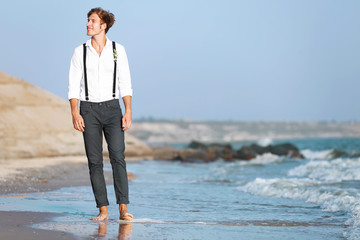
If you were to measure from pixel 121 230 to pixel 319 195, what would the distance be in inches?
184

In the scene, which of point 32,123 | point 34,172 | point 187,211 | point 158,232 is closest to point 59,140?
point 32,123

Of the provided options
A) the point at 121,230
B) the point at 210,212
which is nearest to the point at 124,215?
the point at 121,230

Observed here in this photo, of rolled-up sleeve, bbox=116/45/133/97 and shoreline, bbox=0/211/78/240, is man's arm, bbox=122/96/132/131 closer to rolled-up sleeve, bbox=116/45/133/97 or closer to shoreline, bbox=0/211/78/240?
rolled-up sleeve, bbox=116/45/133/97

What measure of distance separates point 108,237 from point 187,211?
2401 millimetres

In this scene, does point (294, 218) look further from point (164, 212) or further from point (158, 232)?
point (158, 232)

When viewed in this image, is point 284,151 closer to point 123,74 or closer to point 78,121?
point 123,74

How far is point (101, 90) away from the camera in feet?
18.2

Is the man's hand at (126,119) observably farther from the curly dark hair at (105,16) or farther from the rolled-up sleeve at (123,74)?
the curly dark hair at (105,16)

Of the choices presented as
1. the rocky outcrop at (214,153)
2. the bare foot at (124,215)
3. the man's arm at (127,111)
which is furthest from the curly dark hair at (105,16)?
the rocky outcrop at (214,153)

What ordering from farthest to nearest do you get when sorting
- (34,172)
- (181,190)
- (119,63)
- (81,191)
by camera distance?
(34,172) → (181,190) → (81,191) → (119,63)

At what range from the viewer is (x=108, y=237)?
4.54 metres

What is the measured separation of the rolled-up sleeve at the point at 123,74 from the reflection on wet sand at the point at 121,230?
1232 millimetres

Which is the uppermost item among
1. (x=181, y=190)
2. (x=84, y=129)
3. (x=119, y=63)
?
(x=119, y=63)

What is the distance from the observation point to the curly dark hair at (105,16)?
5.62m
